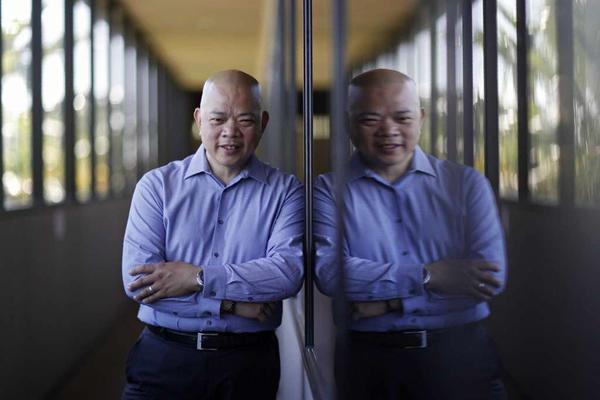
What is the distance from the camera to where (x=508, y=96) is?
0.90 meters

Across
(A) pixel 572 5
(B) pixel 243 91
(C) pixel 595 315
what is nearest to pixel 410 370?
(C) pixel 595 315

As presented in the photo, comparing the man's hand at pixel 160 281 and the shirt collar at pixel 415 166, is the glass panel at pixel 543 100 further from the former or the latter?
the man's hand at pixel 160 281

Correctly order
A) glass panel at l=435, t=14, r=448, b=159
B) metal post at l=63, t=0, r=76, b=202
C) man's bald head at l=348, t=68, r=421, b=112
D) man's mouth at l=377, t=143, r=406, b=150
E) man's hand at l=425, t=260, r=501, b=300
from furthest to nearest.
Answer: metal post at l=63, t=0, r=76, b=202 < man's mouth at l=377, t=143, r=406, b=150 < man's bald head at l=348, t=68, r=421, b=112 < glass panel at l=435, t=14, r=448, b=159 < man's hand at l=425, t=260, r=501, b=300

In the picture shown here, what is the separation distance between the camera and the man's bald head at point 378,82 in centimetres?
135

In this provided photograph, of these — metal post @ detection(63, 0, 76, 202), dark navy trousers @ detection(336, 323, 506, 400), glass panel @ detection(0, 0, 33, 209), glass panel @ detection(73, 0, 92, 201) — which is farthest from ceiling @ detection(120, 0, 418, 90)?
glass panel @ detection(0, 0, 33, 209)

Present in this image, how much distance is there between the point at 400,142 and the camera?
1475 mm

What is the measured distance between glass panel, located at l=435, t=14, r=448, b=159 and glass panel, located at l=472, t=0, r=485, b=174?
0.39 feet

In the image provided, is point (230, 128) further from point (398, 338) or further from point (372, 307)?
point (398, 338)

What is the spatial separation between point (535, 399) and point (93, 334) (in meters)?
2.00

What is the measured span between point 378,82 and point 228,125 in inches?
29.9

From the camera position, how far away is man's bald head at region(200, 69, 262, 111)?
2.26 meters

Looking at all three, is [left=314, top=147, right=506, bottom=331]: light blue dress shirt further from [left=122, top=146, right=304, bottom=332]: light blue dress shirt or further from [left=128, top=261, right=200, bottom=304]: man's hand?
[left=128, top=261, right=200, bottom=304]: man's hand

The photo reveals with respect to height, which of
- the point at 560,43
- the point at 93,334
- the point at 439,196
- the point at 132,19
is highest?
the point at 132,19

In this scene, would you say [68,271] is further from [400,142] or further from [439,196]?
[439,196]
